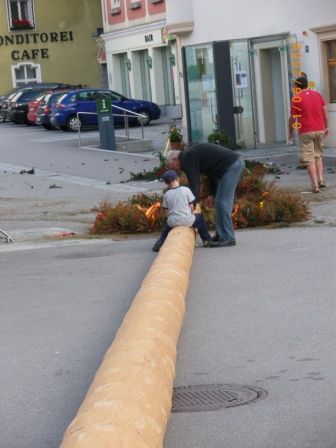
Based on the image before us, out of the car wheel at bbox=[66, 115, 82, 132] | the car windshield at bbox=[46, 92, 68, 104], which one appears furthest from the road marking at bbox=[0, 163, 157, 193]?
the car windshield at bbox=[46, 92, 68, 104]

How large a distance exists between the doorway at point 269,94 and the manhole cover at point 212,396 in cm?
2431

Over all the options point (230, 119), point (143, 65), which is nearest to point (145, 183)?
point (230, 119)

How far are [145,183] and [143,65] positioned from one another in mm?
27646

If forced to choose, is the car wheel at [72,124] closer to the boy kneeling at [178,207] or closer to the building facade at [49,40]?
the building facade at [49,40]

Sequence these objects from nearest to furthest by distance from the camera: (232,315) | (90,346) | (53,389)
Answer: (53,389) → (90,346) → (232,315)

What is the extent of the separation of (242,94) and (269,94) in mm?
908

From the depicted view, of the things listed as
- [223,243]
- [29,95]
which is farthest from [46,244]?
[29,95]

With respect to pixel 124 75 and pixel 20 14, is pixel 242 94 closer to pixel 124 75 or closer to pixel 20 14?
pixel 124 75

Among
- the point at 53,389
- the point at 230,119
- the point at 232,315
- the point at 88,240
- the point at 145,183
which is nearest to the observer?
the point at 53,389

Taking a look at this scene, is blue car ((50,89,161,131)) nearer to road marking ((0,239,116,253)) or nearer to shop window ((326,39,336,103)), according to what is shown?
shop window ((326,39,336,103))

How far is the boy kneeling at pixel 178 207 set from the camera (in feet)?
47.2

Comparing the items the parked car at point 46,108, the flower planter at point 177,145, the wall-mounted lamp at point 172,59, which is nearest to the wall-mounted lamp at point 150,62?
the wall-mounted lamp at point 172,59

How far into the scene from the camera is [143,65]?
173 feet

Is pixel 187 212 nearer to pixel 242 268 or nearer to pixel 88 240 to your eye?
pixel 242 268
